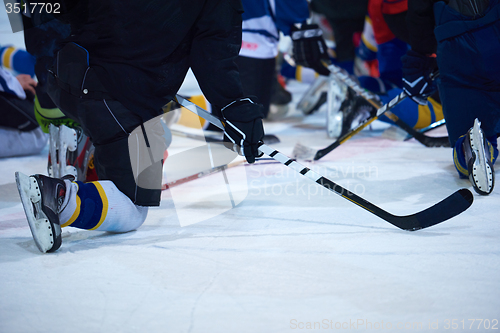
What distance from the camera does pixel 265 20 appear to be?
2725 millimetres

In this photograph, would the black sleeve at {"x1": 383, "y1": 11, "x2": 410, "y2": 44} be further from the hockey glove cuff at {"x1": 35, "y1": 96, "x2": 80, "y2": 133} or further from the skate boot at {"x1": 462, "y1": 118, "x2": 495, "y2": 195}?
the hockey glove cuff at {"x1": 35, "y1": 96, "x2": 80, "y2": 133}

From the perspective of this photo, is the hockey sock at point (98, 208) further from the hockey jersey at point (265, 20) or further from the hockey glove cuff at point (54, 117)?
the hockey jersey at point (265, 20)

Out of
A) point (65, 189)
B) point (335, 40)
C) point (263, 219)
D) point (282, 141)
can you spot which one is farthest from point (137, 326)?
point (335, 40)

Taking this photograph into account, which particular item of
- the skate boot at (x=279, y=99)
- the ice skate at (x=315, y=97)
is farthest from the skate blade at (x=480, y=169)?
the skate boot at (x=279, y=99)

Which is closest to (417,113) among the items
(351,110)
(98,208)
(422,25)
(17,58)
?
(351,110)

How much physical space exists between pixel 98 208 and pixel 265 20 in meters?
1.92

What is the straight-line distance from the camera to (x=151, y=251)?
111cm

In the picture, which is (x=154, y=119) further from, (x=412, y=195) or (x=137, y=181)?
(x=412, y=195)

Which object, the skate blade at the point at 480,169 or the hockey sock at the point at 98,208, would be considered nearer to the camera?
the hockey sock at the point at 98,208

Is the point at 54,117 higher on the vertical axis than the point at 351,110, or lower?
higher

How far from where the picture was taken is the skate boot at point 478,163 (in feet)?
4.94

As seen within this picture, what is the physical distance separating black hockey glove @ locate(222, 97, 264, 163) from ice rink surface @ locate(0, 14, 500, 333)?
24 centimetres

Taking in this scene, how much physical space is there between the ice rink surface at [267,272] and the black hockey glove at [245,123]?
236mm

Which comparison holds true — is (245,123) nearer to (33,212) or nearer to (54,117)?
(33,212)
